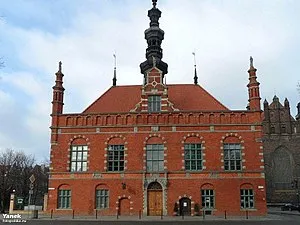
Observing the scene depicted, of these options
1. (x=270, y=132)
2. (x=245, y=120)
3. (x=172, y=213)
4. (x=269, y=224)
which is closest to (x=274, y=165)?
(x=270, y=132)

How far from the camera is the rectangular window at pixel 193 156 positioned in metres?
36.0

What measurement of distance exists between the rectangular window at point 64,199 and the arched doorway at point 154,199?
8.68 meters

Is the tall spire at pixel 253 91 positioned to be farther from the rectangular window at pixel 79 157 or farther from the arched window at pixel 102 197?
the rectangular window at pixel 79 157

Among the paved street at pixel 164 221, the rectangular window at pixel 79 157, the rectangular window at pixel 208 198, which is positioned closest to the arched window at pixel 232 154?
the rectangular window at pixel 208 198

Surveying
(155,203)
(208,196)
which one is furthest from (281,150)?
(155,203)

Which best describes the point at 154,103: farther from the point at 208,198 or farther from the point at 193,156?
the point at 208,198

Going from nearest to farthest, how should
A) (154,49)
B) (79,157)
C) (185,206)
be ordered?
(185,206) → (79,157) → (154,49)

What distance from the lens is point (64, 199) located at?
3644cm

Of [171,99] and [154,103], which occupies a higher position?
[171,99]

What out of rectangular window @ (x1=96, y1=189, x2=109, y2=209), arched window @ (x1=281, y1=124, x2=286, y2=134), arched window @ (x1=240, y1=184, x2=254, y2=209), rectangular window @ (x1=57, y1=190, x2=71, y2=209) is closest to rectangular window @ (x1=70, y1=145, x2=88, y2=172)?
rectangular window @ (x1=57, y1=190, x2=71, y2=209)

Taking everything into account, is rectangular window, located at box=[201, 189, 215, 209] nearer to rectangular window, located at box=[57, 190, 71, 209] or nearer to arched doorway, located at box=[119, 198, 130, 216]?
arched doorway, located at box=[119, 198, 130, 216]

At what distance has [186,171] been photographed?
35656 millimetres

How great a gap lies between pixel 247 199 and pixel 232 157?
4561 millimetres

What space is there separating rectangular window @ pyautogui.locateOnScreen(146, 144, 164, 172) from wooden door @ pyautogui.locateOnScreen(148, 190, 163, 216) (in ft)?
7.90
